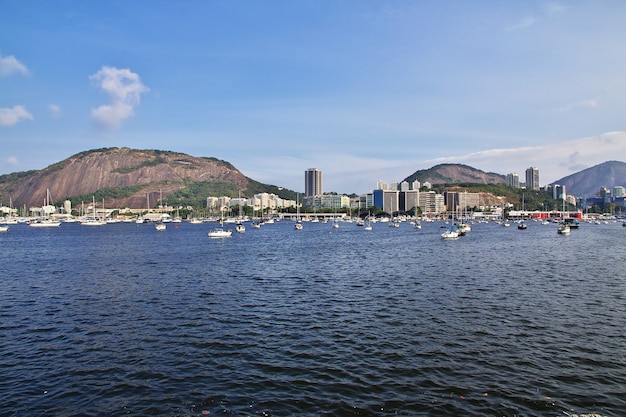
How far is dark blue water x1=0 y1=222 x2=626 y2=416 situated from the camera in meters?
12.4

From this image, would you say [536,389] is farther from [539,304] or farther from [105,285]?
[105,285]

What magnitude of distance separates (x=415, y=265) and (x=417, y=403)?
31.4 m

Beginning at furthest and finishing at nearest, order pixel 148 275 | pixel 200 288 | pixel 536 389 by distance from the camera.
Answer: pixel 148 275 < pixel 200 288 < pixel 536 389

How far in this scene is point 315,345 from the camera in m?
17.4

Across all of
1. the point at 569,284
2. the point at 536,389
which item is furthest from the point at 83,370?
the point at 569,284

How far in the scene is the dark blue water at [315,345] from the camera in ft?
40.8

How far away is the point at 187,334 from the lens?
1914 cm

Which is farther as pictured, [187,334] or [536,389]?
[187,334]

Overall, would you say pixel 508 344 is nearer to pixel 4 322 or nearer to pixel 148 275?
pixel 4 322

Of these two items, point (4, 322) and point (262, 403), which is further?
point (4, 322)

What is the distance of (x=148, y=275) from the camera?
37.0 meters

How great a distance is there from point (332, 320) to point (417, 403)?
363 inches

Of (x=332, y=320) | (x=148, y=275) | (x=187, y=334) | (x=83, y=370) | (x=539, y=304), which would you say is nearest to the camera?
(x=83, y=370)

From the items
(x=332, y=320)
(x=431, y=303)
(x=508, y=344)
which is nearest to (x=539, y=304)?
(x=431, y=303)
